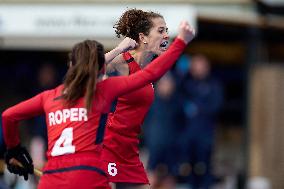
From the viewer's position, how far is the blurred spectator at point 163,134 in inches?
599

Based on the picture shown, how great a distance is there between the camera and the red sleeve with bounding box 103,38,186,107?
776cm

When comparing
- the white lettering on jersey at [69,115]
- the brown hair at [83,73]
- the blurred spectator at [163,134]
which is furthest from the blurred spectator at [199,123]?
the white lettering on jersey at [69,115]

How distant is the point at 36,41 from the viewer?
54.1 feet

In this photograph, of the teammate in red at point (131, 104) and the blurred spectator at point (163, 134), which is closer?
the teammate in red at point (131, 104)

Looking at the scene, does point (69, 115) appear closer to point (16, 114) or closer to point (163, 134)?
point (16, 114)

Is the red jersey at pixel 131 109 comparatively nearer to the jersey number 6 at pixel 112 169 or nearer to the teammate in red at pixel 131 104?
the teammate in red at pixel 131 104

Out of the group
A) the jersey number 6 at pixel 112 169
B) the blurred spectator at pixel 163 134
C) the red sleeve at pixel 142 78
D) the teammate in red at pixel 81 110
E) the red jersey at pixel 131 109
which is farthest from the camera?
the blurred spectator at pixel 163 134

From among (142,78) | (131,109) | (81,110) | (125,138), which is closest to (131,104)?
(131,109)

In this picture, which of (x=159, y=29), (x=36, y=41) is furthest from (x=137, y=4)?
(x=159, y=29)

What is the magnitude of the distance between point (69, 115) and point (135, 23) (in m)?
1.79

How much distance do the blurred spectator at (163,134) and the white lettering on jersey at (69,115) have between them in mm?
7455

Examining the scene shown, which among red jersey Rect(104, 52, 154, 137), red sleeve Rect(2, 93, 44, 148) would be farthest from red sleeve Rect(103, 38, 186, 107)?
red jersey Rect(104, 52, 154, 137)

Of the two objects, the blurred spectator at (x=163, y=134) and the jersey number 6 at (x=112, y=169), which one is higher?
the jersey number 6 at (x=112, y=169)

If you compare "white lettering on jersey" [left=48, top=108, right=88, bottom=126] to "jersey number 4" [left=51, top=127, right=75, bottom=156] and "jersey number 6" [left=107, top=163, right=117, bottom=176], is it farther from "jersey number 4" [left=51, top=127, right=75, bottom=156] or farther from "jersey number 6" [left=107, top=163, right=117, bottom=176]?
"jersey number 6" [left=107, top=163, right=117, bottom=176]
